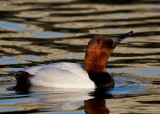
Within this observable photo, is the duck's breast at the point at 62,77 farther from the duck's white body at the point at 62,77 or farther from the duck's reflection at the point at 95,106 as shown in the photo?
the duck's reflection at the point at 95,106

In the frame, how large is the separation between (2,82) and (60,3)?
8792 millimetres

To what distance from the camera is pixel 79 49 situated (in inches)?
620

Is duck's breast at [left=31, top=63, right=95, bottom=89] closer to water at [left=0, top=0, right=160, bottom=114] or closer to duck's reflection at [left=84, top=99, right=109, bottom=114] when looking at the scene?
water at [left=0, top=0, right=160, bottom=114]

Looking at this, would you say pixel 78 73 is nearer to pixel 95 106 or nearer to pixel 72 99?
pixel 72 99

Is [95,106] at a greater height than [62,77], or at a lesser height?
lesser

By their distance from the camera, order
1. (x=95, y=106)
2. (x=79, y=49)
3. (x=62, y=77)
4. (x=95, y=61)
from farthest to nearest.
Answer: (x=79, y=49) < (x=95, y=61) < (x=62, y=77) < (x=95, y=106)

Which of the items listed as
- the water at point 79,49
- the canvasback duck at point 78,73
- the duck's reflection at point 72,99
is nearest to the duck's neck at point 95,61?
the canvasback duck at point 78,73

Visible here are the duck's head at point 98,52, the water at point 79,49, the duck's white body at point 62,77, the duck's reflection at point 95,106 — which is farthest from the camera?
the duck's head at point 98,52

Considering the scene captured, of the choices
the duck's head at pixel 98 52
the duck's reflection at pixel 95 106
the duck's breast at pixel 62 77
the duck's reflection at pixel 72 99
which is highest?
the duck's head at pixel 98 52

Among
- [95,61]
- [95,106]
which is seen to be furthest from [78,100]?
[95,61]

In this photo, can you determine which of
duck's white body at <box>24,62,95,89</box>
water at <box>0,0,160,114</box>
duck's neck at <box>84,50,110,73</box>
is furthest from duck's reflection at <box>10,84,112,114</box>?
duck's neck at <box>84,50,110,73</box>

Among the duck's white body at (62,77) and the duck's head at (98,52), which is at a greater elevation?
→ the duck's head at (98,52)

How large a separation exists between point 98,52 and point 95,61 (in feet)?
0.51

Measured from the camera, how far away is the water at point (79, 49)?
37.3ft
